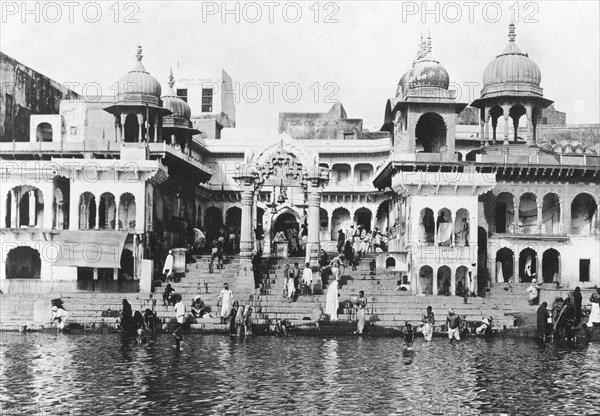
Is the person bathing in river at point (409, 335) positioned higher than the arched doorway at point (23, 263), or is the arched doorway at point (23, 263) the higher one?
the arched doorway at point (23, 263)

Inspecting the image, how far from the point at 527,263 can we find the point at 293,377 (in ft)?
78.8

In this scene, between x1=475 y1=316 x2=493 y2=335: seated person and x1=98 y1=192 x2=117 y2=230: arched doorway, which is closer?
x1=475 y1=316 x2=493 y2=335: seated person

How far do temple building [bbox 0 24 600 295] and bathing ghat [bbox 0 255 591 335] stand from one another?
1156mm

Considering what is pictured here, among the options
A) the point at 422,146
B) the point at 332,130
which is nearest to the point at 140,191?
the point at 422,146

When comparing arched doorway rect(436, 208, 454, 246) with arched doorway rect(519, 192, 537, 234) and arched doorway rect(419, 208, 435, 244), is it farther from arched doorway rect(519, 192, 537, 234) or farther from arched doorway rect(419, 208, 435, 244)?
arched doorway rect(519, 192, 537, 234)

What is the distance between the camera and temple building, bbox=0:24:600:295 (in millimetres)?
33406

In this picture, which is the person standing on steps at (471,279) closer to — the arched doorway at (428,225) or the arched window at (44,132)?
the arched doorway at (428,225)

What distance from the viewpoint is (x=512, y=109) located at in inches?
1614

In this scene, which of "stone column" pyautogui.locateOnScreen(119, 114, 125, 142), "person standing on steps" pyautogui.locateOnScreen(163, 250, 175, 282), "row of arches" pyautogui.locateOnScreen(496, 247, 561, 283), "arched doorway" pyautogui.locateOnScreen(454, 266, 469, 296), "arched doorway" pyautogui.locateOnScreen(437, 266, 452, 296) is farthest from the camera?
"stone column" pyautogui.locateOnScreen(119, 114, 125, 142)

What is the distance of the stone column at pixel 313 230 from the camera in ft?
108

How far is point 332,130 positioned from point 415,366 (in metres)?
39.0

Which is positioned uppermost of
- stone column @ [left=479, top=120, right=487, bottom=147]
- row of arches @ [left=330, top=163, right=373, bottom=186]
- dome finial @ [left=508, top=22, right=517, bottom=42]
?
dome finial @ [left=508, top=22, right=517, bottom=42]

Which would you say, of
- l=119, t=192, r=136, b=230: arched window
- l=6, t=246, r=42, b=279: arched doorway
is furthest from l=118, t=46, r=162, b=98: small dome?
l=6, t=246, r=42, b=279: arched doorway

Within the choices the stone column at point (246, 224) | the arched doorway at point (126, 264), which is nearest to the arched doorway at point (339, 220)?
the stone column at point (246, 224)
